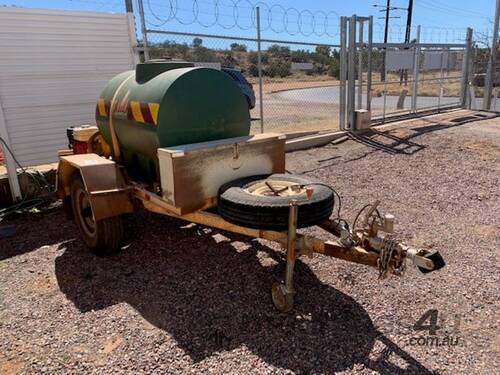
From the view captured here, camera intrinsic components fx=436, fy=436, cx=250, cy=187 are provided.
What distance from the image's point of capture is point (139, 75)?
177 inches

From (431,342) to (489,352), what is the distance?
36 centimetres

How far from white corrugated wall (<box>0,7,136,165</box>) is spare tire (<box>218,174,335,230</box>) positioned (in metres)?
5.36

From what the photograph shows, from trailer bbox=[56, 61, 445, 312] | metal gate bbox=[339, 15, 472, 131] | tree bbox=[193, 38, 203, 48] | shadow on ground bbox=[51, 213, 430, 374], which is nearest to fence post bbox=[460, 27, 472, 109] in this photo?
metal gate bbox=[339, 15, 472, 131]

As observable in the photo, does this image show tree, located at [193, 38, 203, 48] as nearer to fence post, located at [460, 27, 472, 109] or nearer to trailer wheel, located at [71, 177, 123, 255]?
trailer wheel, located at [71, 177, 123, 255]

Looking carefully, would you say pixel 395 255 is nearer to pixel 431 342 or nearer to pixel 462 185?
pixel 431 342

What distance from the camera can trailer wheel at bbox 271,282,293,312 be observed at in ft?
10.8

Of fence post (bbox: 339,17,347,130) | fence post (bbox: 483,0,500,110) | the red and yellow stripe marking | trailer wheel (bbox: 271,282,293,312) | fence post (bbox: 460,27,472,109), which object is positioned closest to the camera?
trailer wheel (bbox: 271,282,293,312)

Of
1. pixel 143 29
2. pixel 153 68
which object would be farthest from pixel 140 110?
pixel 143 29

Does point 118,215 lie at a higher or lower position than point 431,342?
higher

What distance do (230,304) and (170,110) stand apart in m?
1.75

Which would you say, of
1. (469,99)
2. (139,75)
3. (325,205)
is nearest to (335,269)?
(325,205)

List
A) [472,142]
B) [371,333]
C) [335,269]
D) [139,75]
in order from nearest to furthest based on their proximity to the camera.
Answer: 1. [371,333]
2. [335,269]
3. [139,75]
4. [472,142]

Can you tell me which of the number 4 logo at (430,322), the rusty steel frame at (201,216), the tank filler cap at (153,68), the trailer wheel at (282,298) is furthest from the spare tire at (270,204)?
the tank filler cap at (153,68)

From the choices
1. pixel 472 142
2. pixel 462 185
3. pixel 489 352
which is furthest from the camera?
pixel 472 142
